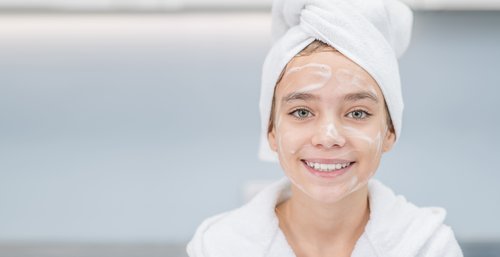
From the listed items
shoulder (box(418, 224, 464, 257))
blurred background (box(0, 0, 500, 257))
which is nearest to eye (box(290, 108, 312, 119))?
shoulder (box(418, 224, 464, 257))

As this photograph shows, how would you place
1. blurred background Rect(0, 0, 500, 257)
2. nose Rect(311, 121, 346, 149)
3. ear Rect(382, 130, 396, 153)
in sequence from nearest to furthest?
nose Rect(311, 121, 346, 149) → ear Rect(382, 130, 396, 153) → blurred background Rect(0, 0, 500, 257)

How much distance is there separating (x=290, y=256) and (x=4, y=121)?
102 centimetres

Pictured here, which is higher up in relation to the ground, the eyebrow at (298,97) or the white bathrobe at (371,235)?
the eyebrow at (298,97)

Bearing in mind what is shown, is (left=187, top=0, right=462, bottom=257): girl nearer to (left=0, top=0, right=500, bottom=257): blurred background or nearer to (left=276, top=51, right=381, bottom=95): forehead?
(left=276, top=51, right=381, bottom=95): forehead

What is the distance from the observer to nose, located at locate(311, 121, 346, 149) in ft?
3.58

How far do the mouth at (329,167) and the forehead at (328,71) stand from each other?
5.2 inches

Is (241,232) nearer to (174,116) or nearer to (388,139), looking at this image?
(388,139)

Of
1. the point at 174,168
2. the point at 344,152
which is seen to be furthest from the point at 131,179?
the point at 344,152

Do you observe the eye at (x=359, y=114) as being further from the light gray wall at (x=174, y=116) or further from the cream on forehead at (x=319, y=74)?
the light gray wall at (x=174, y=116)

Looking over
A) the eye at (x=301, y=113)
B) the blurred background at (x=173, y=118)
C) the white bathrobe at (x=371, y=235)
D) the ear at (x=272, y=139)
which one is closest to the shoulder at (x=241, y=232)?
the white bathrobe at (x=371, y=235)

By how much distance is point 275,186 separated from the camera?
1.33m

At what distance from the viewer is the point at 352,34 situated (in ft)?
3.64

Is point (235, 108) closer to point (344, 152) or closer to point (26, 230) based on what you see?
point (26, 230)

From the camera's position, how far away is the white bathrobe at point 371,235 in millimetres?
1212
